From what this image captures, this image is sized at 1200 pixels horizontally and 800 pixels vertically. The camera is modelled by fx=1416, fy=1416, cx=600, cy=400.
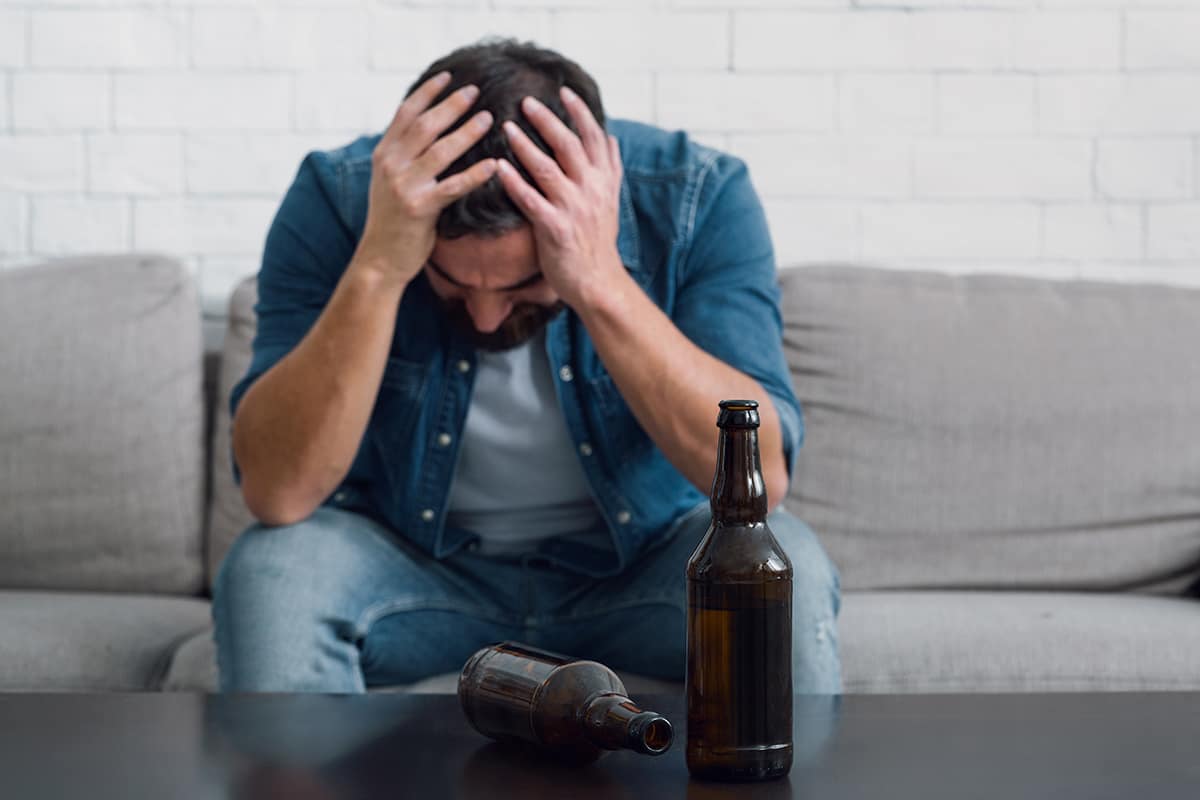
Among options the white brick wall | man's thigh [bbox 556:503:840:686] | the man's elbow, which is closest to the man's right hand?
the man's elbow

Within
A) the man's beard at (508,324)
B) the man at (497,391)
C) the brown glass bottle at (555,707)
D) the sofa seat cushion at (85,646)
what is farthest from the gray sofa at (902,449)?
the brown glass bottle at (555,707)

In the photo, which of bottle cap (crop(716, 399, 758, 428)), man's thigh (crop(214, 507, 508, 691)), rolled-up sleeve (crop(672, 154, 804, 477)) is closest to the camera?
bottle cap (crop(716, 399, 758, 428))

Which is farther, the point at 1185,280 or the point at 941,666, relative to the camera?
the point at 1185,280

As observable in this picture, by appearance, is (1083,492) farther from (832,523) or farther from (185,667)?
(185,667)

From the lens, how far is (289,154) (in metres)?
2.29

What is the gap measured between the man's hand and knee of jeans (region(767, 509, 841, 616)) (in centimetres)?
31

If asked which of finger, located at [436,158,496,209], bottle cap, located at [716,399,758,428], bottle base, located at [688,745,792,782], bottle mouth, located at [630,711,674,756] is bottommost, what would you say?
bottle base, located at [688,745,792,782]

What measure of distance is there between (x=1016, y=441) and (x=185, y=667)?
3.71 feet

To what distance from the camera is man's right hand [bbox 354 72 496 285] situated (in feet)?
4.53

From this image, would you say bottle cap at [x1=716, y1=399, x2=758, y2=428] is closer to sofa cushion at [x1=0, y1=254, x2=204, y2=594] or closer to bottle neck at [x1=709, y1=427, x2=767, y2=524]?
bottle neck at [x1=709, y1=427, x2=767, y2=524]

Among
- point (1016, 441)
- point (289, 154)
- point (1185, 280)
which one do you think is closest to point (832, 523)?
point (1016, 441)

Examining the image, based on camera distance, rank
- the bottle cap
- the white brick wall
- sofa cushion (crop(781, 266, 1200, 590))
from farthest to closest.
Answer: the white brick wall
sofa cushion (crop(781, 266, 1200, 590))
the bottle cap

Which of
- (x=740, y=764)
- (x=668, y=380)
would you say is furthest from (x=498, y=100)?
(x=740, y=764)

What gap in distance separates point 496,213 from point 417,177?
0.30 ft
